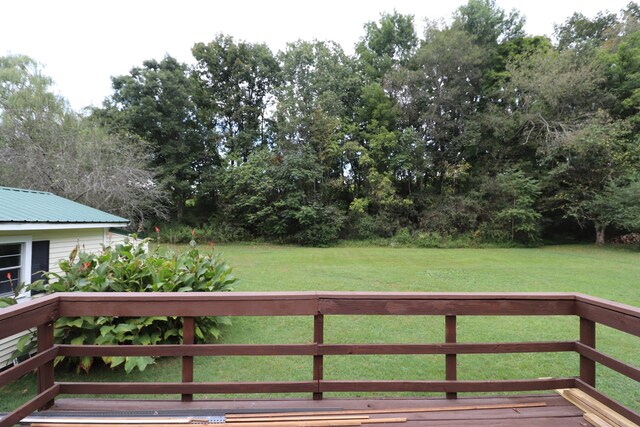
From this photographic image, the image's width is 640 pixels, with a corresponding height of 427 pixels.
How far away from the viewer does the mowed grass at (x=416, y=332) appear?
133 inches

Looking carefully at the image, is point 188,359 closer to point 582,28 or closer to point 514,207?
point 514,207

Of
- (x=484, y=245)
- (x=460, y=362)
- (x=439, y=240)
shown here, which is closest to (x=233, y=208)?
(x=439, y=240)

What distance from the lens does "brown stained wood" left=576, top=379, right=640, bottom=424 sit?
58.0 inches

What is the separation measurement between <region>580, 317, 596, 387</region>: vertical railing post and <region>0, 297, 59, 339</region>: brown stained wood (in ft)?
9.25

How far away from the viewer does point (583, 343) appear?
1.74m

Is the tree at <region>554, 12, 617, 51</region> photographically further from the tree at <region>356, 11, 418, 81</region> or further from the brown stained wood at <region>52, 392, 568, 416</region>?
the brown stained wood at <region>52, 392, 568, 416</region>

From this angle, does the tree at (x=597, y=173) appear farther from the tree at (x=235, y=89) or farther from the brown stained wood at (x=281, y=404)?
the tree at (x=235, y=89)

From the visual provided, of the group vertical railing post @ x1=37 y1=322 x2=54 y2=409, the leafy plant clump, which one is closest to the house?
the leafy plant clump

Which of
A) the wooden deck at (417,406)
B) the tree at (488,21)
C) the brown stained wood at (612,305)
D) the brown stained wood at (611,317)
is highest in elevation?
the tree at (488,21)

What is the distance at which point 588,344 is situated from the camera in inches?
68.1

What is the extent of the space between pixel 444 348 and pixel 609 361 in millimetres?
794

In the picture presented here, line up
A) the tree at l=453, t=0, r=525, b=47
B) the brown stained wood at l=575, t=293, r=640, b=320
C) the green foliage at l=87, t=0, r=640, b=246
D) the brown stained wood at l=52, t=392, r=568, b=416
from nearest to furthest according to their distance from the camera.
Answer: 1. the brown stained wood at l=575, t=293, r=640, b=320
2. the brown stained wood at l=52, t=392, r=568, b=416
3. the green foliage at l=87, t=0, r=640, b=246
4. the tree at l=453, t=0, r=525, b=47

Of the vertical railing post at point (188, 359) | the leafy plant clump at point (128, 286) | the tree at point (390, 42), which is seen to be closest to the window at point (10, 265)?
the leafy plant clump at point (128, 286)

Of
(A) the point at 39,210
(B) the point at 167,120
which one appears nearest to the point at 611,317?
(A) the point at 39,210
